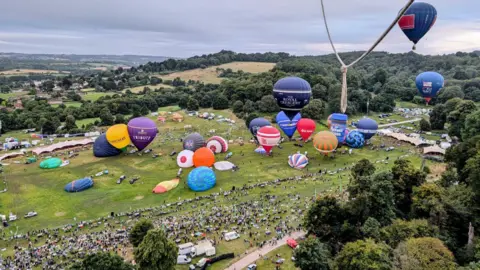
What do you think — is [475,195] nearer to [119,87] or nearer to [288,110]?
[288,110]

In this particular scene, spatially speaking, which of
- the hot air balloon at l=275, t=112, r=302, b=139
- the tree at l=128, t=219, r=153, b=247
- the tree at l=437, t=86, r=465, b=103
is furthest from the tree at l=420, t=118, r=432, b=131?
the tree at l=128, t=219, r=153, b=247

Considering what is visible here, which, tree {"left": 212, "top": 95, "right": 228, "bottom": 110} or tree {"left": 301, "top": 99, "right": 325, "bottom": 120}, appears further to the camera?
tree {"left": 212, "top": 95, "right": 228, "bottom": 110}

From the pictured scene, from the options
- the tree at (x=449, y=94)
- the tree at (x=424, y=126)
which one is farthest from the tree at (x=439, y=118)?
the tree at (x=449, y=94)

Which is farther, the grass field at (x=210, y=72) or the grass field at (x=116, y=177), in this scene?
the grass field at (x=210, y=72)


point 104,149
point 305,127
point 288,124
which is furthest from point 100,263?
point 288,124

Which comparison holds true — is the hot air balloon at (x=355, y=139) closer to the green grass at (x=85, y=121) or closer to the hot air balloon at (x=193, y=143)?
the hot air balloon at (x=193, y=143)

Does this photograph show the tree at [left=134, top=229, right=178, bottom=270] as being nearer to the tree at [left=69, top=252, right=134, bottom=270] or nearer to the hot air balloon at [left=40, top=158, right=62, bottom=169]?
the tree at [left=69, top=252, right=134, bottom=270]
